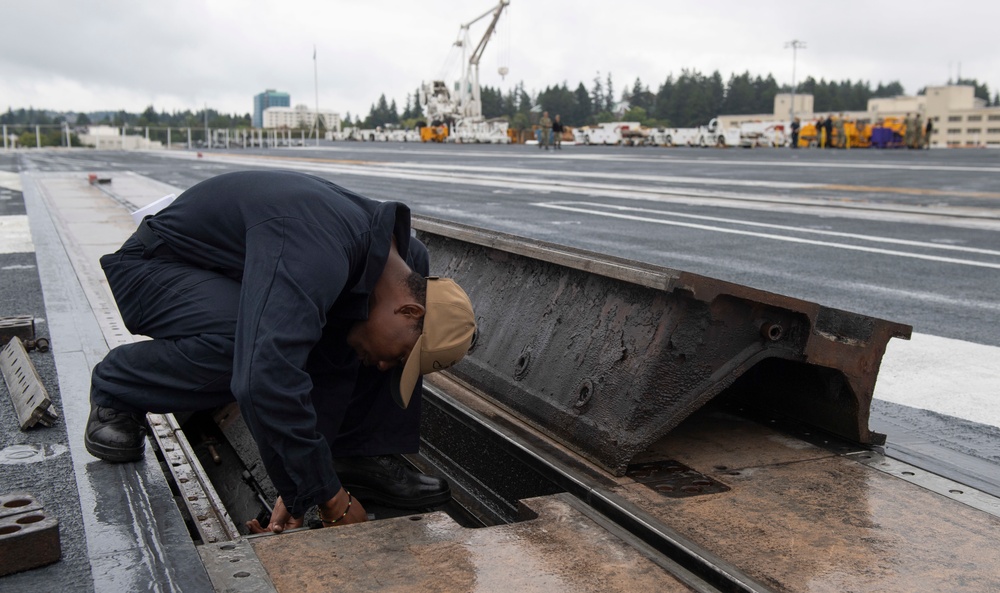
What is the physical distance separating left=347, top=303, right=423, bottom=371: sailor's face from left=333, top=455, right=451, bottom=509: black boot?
0.76 meters

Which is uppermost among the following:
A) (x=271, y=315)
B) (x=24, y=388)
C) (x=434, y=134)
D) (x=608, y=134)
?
(x=434, y=134)

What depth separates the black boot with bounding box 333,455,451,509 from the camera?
132 inches

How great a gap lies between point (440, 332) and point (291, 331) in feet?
1.66

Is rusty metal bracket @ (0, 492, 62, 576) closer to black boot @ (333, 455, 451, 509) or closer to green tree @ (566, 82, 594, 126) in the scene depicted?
black boot @ (333, 455, 451, 509)

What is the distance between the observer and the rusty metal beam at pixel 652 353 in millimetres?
2955

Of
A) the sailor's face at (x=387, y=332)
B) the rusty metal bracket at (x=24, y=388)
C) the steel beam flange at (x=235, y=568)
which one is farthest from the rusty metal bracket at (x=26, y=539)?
the rusty metal bracket at (x=24, y=388)

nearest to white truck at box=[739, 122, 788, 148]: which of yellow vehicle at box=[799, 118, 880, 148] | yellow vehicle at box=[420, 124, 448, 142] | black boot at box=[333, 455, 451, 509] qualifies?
yellow vehicle at box=[799, 118, 880, 148]

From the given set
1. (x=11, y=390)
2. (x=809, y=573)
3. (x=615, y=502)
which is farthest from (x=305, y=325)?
(x=11, y=390)

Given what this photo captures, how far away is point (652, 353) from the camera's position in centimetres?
298

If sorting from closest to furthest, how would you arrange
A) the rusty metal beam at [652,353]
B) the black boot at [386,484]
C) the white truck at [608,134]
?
1. the rusty metal beam at [652,353]
2. the black boot at [386,484]
3. the white truck at [608,134]

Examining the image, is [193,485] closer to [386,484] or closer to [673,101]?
[386,484]

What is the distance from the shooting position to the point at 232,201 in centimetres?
275

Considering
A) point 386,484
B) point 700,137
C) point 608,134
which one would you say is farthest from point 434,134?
point 386,484

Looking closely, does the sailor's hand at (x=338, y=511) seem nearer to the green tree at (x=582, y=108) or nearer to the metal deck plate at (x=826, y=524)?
the metal deck plate at (x=826, y=524)
